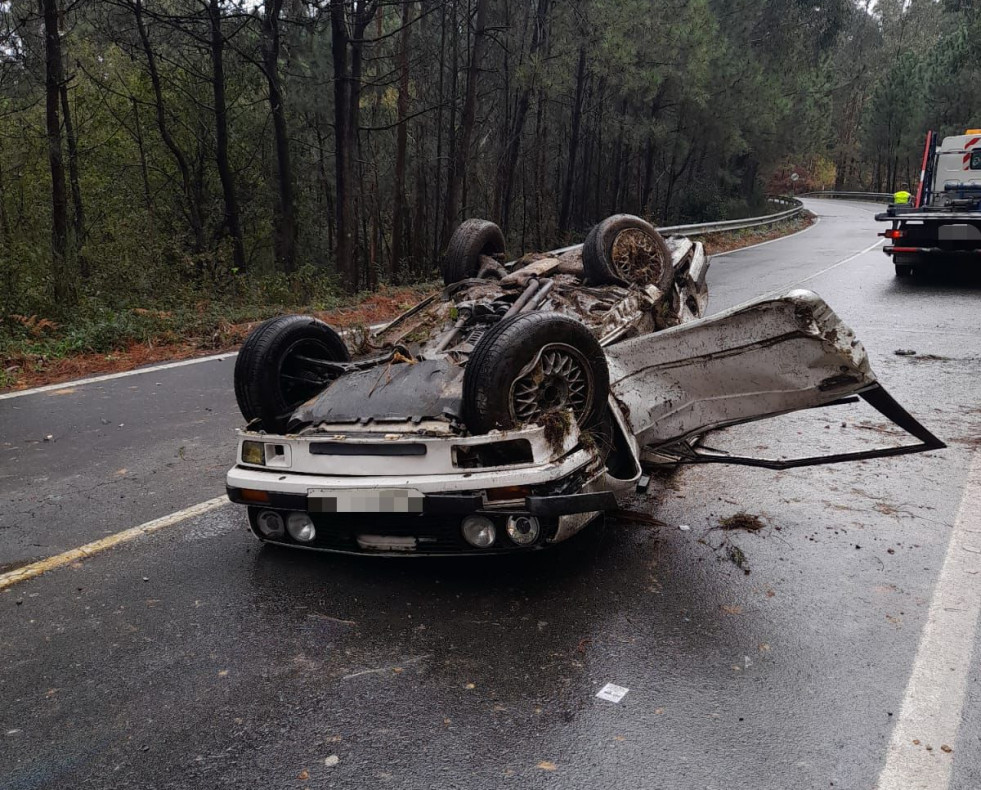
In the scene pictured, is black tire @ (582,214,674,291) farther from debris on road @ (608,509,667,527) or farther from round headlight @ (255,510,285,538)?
round headlight @ (255,510,285,538)

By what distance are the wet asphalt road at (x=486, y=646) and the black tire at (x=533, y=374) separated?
2.61ft

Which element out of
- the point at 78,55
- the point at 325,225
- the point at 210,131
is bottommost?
the point at 325,225

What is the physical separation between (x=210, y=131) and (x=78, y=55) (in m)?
4.30

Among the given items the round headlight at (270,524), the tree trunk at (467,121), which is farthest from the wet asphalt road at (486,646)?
the tree trunk at (467,121)

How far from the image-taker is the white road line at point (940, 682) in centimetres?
258

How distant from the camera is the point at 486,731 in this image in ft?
9.21

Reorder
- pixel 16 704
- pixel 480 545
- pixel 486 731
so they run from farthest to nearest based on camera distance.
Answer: pixel 480 545 < pixel 16 704 < pixel 486 731

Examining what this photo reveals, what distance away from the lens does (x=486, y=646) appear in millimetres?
3338

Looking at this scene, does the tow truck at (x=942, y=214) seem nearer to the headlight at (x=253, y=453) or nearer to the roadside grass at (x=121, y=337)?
the roadside grass at (x=121, y=337)

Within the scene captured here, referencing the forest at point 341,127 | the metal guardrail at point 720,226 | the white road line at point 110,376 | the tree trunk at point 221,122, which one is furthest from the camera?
the metal guardrail at point 720,226

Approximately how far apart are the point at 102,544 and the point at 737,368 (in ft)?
11.7

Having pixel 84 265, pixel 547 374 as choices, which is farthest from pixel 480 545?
pixel 84 265

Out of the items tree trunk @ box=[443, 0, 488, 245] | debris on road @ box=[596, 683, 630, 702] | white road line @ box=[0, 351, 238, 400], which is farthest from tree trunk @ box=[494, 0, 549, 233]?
debris on road @ box=[596, 683, 630, 702]

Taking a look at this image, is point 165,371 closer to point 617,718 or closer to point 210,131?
point 617,718
